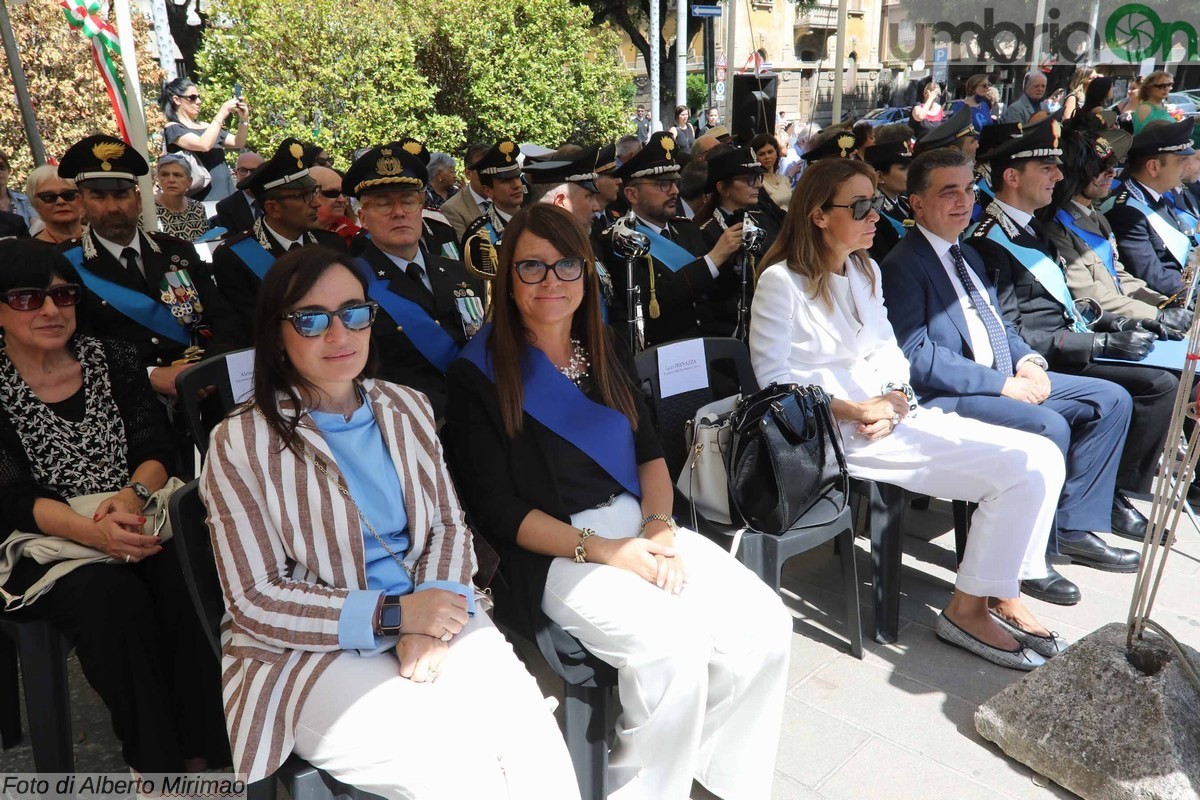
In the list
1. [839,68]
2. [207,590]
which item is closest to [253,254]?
[207,590]

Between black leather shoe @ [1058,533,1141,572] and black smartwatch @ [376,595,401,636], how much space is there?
3.10 meters

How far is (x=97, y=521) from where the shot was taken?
235 centimetres

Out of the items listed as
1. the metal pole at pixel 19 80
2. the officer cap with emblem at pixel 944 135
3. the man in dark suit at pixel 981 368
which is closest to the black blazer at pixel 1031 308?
the man in dark suit at pixel 981 368

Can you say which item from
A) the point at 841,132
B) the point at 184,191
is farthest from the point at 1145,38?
the point at 184,191

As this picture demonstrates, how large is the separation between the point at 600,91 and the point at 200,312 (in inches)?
524

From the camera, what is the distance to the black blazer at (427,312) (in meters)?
3.38

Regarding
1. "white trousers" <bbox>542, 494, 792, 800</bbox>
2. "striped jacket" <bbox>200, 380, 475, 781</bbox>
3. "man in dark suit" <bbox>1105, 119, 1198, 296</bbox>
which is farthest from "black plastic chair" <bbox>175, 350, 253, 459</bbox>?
"man in dark suit" <bbox>1105, 119, 1198, 296</bbox>

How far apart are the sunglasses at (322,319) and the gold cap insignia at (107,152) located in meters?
2.38

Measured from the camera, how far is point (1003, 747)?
2549 mm

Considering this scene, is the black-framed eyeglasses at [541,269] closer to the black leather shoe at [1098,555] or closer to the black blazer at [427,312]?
the black blazer at [427,312]

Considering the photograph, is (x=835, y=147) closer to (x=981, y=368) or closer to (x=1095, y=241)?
(x=1095, y=241)

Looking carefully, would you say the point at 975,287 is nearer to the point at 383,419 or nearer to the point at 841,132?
the point at 841,132

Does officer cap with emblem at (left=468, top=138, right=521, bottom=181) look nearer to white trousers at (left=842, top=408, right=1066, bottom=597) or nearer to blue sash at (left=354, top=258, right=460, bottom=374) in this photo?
blue sash at (left=354, top=258, right=460, bottom=374)

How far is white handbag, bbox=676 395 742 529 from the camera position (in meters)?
2.76
